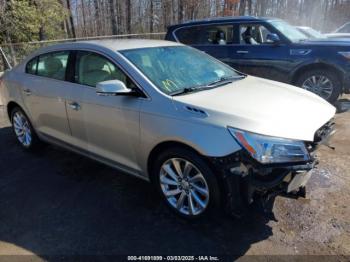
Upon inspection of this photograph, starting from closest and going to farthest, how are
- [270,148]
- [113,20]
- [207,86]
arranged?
[270,148] → [207,86] → [113,20]

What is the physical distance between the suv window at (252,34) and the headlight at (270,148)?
17.3ft

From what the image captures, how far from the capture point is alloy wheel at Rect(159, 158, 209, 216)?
2.96 m

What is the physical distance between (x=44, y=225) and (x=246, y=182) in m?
2.01

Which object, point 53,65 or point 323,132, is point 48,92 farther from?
point 323,132

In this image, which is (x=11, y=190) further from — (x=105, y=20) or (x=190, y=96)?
(x=105, y=20)

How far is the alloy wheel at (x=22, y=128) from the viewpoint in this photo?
197 inches

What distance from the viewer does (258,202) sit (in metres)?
2.75

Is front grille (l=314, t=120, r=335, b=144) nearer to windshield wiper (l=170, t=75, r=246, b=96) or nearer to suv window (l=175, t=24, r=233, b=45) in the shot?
windshield wiper (l=170, t=75, r=246, b=96)

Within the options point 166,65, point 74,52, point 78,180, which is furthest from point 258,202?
point 74,52

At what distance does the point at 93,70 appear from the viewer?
3.73 m

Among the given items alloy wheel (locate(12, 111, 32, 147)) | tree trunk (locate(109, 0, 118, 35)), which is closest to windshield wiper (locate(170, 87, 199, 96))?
alloy wheel (locate(12, 111, 32, 147))

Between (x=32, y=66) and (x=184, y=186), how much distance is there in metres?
2.99

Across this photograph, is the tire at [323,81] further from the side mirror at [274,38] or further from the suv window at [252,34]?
the suv window at [252,34]

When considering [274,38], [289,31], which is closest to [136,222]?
[274,38]
